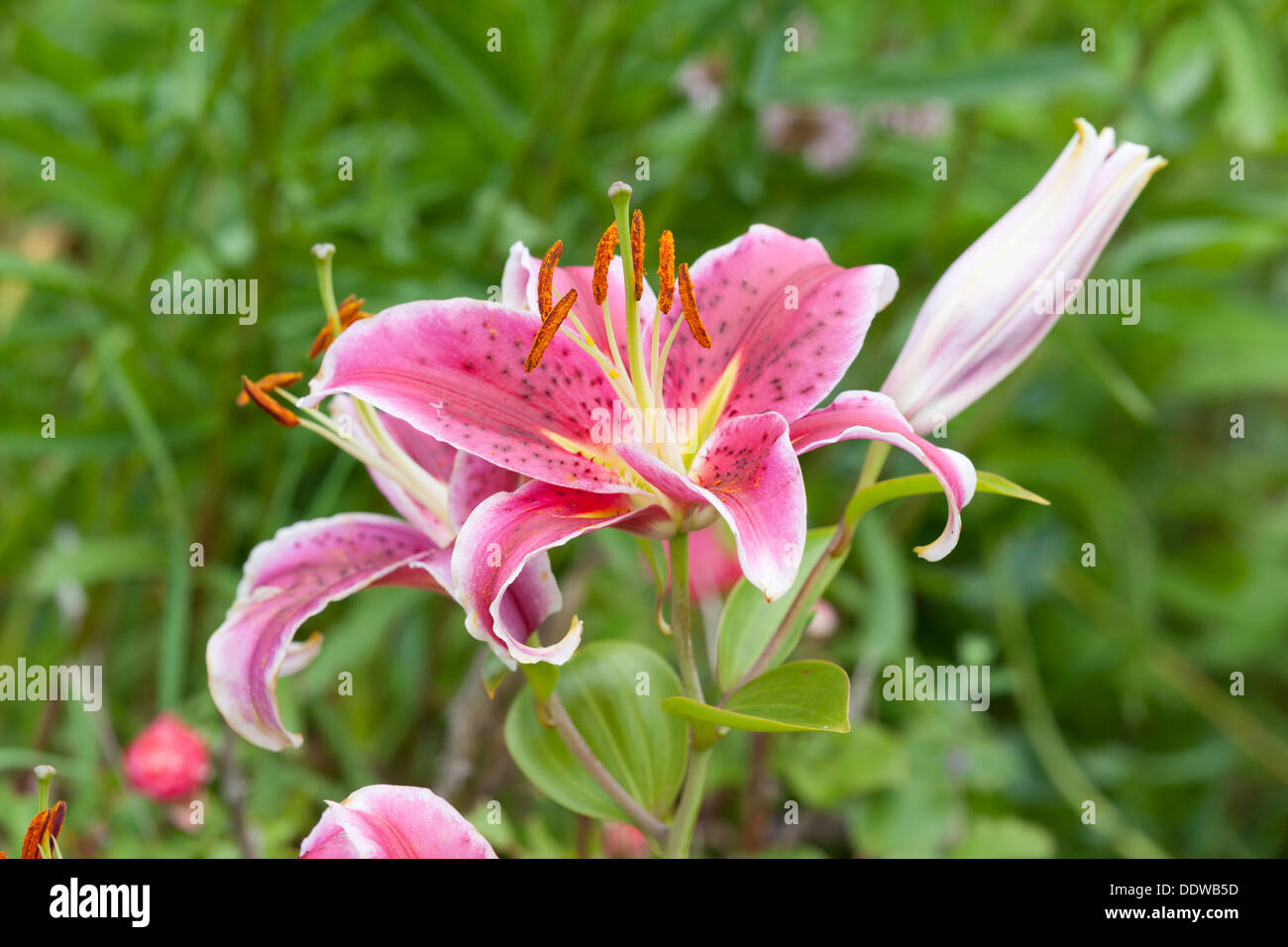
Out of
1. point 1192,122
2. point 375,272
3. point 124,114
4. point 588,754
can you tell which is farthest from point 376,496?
point 1192,122

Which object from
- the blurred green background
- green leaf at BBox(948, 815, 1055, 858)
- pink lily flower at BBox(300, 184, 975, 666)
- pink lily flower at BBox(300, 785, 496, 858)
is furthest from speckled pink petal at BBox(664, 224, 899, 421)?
green leaf at BBox(948, 815, 1055, 858)

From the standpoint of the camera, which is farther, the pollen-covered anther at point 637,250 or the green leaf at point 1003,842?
the green leaf at point 1003,842

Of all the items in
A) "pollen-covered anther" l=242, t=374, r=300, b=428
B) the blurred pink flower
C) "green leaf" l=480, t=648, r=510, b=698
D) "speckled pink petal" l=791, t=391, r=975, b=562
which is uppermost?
"pollen-covered anther" l=242, t=374, r=300, b=428

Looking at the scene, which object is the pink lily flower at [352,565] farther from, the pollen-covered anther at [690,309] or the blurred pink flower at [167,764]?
the blurred pink flower at [167,764]

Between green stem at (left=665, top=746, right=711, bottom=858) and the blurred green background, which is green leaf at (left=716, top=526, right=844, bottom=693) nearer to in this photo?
green stem at (left=665, top=746, right=711, bottom=858)

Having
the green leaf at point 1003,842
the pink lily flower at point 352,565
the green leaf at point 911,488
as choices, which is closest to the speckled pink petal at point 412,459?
the pink lily flower at point 352,565

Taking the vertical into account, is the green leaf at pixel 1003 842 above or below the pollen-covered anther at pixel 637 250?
below
